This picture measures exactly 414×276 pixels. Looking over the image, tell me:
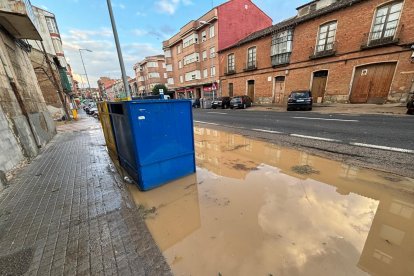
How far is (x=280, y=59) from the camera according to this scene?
18.7 m

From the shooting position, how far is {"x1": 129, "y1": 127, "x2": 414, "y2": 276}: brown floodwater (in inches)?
68.7

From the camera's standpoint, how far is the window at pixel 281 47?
58.3 feet

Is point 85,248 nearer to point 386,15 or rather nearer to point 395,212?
point 395,212

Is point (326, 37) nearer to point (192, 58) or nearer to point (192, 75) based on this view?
point (192, 58)

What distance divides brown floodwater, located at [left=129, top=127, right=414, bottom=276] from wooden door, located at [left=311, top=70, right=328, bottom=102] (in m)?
15.3

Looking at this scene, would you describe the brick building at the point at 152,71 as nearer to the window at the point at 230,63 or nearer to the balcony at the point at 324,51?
the window at the point at 230,63

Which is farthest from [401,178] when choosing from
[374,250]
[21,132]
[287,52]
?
[287,52]

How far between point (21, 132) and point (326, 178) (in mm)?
8215

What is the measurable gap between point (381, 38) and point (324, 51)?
3632 mm

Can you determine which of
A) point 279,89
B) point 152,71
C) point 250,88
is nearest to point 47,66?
point 250,88

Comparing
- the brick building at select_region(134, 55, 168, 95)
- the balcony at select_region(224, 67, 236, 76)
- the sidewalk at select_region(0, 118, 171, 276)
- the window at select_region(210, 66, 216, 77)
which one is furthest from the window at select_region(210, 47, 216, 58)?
the sidewalk at select_region(0, 118, 171, 276)

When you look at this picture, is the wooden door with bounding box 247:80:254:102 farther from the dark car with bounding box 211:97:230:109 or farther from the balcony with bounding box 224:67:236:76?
the dark car with bounding box 211:97:230:109

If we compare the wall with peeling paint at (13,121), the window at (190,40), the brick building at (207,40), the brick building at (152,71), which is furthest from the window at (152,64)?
the wall with peeling paint at (13,121)

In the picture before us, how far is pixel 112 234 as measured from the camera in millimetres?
2256
